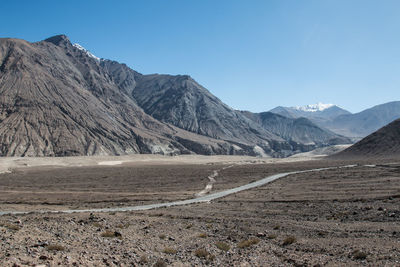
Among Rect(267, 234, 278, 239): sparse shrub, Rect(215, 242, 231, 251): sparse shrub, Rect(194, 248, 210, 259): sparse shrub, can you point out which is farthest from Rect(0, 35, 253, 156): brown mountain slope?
Rect(194, 248, 210, 259): sparse shrub

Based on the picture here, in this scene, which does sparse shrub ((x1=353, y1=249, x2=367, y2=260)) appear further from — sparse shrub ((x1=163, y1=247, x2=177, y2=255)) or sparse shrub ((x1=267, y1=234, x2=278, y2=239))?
sparse shrub ((x1=163, y1=247, x2=177, y2=255))

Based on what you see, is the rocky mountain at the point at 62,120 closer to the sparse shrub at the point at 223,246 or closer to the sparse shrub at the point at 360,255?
the sparse shrub at the point at 223,246

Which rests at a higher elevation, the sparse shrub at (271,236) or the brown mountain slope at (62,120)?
the brown mountain slope at (62,120)

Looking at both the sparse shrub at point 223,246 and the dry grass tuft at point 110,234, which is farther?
the dry grass tuft at point 110,234

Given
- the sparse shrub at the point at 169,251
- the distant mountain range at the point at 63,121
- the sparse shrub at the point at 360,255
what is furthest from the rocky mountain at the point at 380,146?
the sparse shrub at the point at 169,251

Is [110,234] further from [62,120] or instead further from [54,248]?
[62,120]

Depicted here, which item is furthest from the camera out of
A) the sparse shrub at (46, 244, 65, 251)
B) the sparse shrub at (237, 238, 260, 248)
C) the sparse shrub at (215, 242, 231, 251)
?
the sparse shrub at (237, 238, 260, 248)

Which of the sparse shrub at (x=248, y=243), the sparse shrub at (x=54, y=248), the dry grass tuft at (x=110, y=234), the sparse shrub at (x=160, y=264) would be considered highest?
the sparse shrub at (x=54, y=248)

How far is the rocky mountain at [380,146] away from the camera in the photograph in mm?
105125

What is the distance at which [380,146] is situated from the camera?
110625mm

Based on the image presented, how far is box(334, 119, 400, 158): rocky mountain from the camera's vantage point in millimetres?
105125

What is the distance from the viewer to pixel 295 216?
2352 centimetres

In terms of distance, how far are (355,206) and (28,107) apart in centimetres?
14648

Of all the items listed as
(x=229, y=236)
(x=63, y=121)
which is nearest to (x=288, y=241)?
(x=229, y=236)
